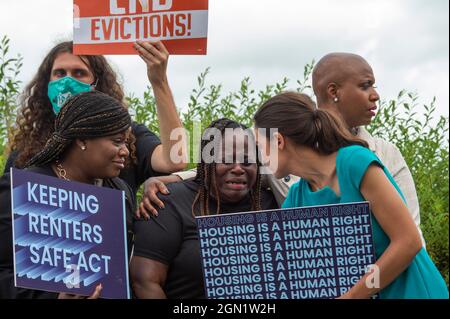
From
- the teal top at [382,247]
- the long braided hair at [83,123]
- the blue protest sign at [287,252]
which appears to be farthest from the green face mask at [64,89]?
the teal top at [382,247]

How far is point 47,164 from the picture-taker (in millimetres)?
3803

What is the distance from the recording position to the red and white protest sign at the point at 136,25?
4.29m

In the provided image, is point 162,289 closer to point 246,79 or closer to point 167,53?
point 167,53

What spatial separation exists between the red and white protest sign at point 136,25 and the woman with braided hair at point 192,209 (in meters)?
0.45

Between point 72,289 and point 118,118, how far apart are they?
2.66 ft

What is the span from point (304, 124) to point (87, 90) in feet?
4.63

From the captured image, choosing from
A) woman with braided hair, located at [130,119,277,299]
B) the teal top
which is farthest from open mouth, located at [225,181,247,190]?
the teal top

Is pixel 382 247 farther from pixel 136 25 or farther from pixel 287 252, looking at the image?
pixel 136 25

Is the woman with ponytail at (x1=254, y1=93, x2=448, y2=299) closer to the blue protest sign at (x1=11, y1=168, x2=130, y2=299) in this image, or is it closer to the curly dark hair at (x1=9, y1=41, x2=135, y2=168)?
the blue protest sign at (x1=11, y1=168, x2=130, y2=299)

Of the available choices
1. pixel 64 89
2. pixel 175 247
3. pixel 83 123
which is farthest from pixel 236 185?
pixel 64 89

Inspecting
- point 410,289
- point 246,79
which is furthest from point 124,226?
point 246,79

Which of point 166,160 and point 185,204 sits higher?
point 166,160

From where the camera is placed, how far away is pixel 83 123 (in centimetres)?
375
